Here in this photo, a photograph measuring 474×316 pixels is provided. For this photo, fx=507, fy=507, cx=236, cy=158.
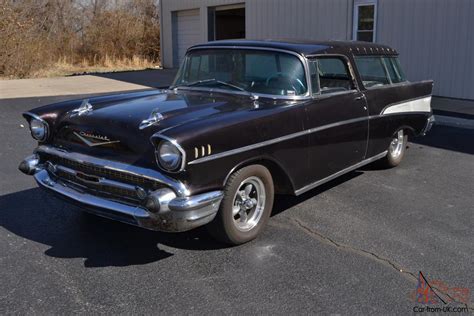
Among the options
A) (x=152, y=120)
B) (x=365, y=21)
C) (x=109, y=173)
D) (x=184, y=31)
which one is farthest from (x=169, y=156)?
(x=184, y=31)

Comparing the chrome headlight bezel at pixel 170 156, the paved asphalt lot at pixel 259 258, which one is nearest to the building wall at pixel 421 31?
the paved asphalt lot at pixel 259 258

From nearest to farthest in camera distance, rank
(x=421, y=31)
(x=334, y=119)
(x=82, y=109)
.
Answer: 1. (x=82, y=109)
2. (x=334, y=119)
3. (x=421, y=31)

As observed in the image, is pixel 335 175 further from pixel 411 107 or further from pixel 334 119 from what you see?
pixel 411 107

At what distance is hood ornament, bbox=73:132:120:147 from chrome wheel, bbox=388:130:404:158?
3.71m

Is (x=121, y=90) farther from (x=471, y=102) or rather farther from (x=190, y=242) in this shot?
(x=190, y=242)

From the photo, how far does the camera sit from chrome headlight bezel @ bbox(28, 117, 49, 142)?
166 inches

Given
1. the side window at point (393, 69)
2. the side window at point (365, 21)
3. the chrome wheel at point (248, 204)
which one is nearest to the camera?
the chrome wheel at point (248, 204)

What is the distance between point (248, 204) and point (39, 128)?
1.87 meters

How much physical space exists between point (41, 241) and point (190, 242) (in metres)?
1.21

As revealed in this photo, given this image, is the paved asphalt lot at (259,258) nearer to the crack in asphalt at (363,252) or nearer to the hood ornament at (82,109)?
the crack in asphalt at (363,252)

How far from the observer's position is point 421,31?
1176 centimetres

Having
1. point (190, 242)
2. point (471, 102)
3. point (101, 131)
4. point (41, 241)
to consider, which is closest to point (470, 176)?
point (190, 242)

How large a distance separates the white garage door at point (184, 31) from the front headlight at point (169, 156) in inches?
697

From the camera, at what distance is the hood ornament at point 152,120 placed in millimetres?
3696
